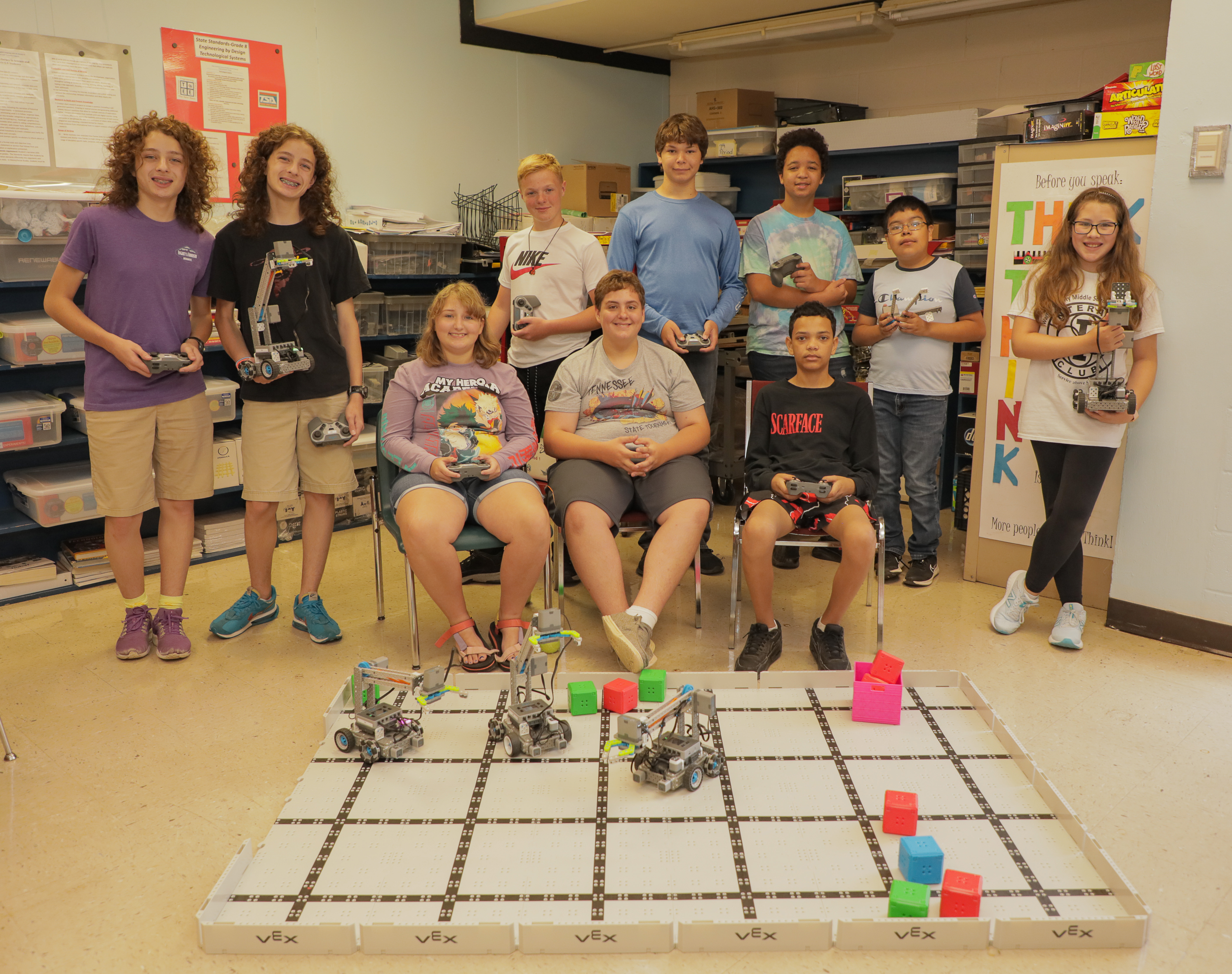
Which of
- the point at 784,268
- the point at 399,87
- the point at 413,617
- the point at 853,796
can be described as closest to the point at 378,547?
the point at 413,617

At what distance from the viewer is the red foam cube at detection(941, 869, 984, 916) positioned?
1.79 meters

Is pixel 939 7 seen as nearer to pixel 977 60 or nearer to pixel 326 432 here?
pixel 977 60

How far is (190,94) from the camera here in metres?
4.06

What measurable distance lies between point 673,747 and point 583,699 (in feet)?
1.35

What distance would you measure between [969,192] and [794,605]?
2.22 m

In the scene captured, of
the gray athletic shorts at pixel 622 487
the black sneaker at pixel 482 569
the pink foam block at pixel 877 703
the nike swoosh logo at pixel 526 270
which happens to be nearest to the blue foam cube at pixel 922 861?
the pink foam block at pixel 877 703

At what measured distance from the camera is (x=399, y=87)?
4.80 m

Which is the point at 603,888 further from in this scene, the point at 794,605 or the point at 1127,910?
the point at 794,605

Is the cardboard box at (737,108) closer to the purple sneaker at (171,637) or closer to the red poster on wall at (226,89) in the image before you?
the red poster on wall at (226,89)

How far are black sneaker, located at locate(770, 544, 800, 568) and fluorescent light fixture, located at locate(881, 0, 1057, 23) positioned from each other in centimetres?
257

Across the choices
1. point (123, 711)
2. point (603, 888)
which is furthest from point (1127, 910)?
point (123, 711)

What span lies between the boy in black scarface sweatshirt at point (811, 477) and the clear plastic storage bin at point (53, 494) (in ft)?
7.49

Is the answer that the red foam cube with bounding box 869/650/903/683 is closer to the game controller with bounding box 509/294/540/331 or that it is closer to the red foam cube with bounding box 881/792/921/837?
the red foam cube with bounding box 881/792/921/837

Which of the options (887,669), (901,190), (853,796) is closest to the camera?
(853,796)
